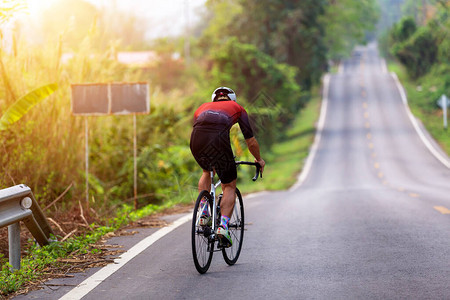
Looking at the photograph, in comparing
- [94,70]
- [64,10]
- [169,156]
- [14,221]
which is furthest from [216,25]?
[14,221]

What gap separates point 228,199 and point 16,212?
79.1 inches

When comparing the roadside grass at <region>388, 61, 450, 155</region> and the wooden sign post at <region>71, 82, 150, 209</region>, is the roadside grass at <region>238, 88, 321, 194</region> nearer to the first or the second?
the roadside grass at <region>388, 61, 450, 155</region>

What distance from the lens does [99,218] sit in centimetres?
1006

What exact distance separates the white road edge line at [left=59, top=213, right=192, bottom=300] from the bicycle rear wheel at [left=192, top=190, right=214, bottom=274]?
849 mm

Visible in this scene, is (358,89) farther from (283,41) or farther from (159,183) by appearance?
(159,183)

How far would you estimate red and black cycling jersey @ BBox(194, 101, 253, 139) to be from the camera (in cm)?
648

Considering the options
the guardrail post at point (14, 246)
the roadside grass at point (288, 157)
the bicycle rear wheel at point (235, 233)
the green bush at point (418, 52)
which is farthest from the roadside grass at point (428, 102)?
the guardrail post at point (14, 246)

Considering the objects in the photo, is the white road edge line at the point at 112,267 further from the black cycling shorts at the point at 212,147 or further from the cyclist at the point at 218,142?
the black cycling shorts at the point at 212,147

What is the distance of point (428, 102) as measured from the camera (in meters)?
61.8

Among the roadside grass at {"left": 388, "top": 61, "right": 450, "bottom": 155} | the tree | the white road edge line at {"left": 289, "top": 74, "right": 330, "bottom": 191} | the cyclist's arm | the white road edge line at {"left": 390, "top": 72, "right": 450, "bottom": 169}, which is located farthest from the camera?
the tree

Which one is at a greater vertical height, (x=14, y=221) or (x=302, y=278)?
(x=14, y=221)

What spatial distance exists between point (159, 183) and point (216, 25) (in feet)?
136

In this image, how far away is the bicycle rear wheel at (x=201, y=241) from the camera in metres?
6.18

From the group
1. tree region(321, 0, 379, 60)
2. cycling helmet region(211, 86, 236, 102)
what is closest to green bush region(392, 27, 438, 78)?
tree region(321, 0, 379, 60)
